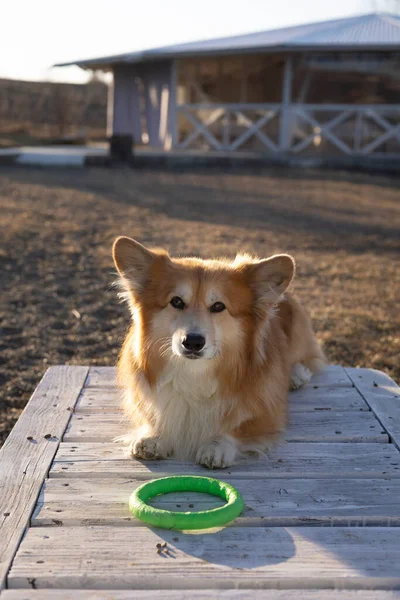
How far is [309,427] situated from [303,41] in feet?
57.3

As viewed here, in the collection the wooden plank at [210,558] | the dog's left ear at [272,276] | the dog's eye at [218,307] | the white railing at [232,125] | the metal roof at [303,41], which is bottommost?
the wooden plank at [210,558]

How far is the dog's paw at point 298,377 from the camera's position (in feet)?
12.8

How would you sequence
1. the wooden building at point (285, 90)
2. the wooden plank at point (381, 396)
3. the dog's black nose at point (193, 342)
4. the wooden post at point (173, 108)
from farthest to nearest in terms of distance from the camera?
the wooden post at point (173, 108) < the wooden building at point (285, 90) < the wooden plank at point (381, 396) < the dog's black nose at point (193, 342)

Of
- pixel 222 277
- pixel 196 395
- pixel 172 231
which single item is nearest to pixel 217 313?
pixel 222 277

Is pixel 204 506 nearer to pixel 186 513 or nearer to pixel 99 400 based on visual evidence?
pixel 186 513

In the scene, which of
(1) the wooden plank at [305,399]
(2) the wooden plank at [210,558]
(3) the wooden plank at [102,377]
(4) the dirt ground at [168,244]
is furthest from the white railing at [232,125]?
(2) the wooden plank at [210,558]

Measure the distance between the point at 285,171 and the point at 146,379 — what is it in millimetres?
16166

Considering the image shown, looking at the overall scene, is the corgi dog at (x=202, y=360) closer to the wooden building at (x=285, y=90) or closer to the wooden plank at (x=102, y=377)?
the wooden plank at (x=102, y=377)

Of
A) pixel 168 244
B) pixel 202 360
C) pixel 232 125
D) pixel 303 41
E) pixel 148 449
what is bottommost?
pixel 168 244

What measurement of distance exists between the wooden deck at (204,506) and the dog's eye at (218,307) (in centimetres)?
67

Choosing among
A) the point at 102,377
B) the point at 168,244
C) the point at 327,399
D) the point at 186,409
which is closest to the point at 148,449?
the point at 186,409

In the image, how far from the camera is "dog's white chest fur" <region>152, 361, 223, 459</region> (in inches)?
121

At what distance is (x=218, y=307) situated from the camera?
9.86 feet

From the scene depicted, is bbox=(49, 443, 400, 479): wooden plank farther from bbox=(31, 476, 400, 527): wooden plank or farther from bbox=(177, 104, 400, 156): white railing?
bbox=(177, 104, 400, 156): white railing
